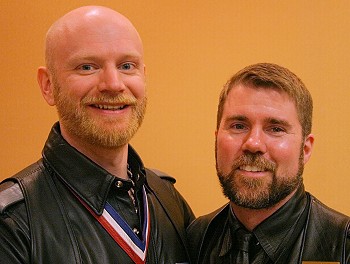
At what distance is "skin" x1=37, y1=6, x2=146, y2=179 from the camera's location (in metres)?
1.76

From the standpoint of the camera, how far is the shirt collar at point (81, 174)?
5.71ft

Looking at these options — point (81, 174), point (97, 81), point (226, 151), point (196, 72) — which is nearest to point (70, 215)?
point (81, 174)

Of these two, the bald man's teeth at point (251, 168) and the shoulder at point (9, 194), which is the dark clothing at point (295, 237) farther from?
the shoulder at point (9, 194)

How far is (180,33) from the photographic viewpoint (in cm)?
301

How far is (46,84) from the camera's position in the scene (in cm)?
190

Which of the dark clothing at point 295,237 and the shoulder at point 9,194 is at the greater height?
the shoulder at point 9,194

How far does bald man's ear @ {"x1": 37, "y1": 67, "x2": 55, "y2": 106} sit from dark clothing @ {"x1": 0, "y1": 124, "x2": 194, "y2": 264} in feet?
0.29

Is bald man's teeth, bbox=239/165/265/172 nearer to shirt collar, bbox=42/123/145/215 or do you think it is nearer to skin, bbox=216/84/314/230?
skin, bbox=216/84/314/230

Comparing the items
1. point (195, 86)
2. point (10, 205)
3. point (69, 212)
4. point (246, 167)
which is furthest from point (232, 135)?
point (195, 86)

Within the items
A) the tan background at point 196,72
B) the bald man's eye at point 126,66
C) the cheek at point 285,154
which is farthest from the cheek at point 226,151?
the tan background at point 196,72

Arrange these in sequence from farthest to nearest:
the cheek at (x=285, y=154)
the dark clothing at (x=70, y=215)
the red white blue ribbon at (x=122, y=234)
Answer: the cheek at (x=285, y=154) → the red white blue ribbon at (x=122, y=234) → the dark clothing at (x=70, y=215)

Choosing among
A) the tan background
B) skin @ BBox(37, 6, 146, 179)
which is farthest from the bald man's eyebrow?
the tan background

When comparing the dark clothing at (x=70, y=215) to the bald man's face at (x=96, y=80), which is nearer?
the dark clothing at (x=70, y=215)

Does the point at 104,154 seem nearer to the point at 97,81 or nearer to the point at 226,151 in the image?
the point at 97,81
